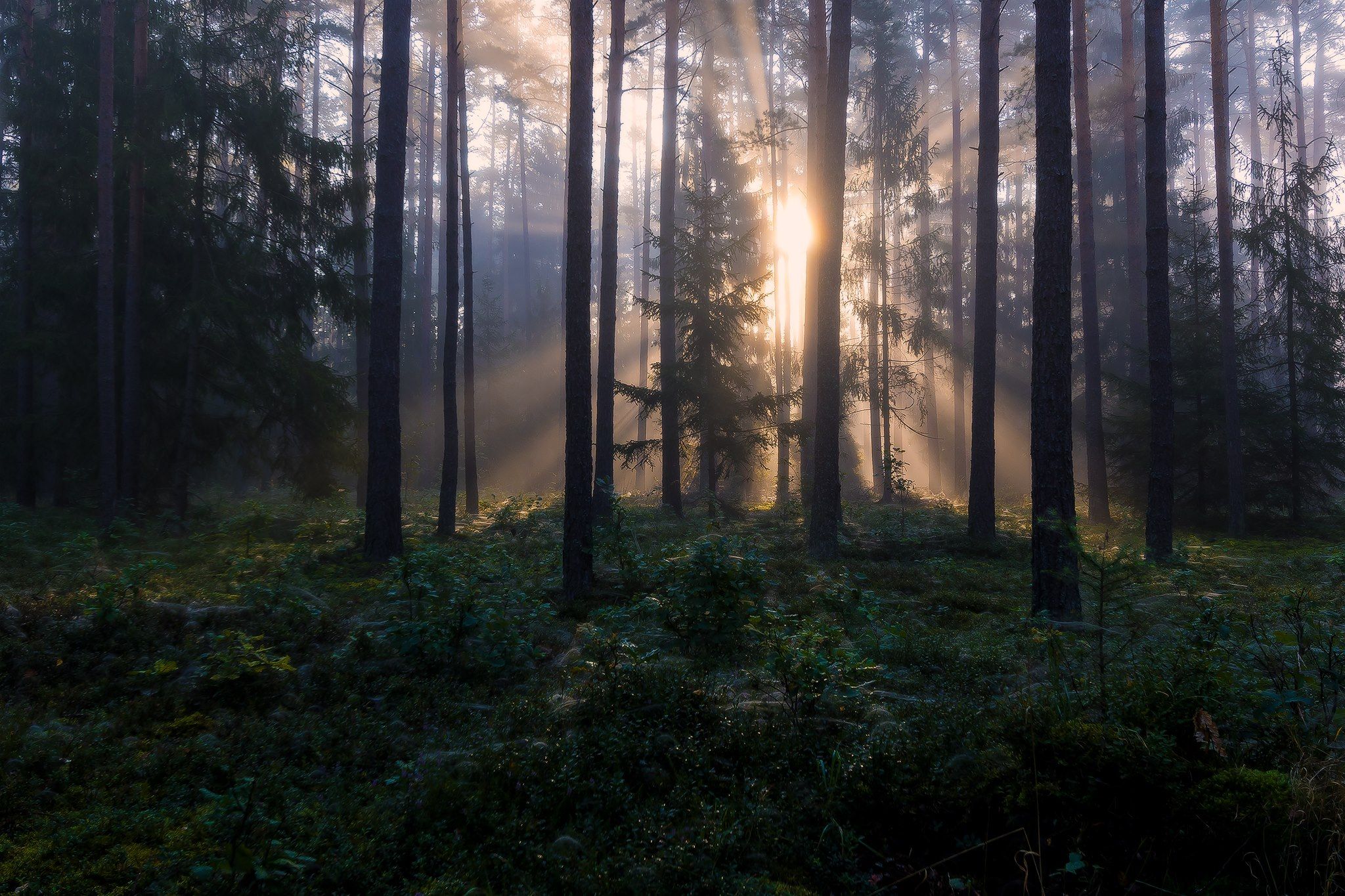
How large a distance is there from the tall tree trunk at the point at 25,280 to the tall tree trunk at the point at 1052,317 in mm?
19443

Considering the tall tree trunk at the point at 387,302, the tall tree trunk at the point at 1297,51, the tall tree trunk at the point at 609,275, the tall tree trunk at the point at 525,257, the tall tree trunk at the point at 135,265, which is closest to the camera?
the tall tree trunk at the point at 387,302

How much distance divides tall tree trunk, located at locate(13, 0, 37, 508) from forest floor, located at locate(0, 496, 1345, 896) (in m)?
11.6

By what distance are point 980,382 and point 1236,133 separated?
1732 inches

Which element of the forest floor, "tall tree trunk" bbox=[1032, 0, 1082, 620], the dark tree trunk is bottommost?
the forest floor

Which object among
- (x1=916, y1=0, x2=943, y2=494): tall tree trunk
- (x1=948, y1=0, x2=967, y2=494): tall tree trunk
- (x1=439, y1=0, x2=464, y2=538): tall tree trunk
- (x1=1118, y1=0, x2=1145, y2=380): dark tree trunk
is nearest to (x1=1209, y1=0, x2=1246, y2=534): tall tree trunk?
(x1=1118, y1=0, x2=1145, y2=380): dark tree trunk

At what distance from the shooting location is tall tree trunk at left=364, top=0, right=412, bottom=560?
38.1 feet

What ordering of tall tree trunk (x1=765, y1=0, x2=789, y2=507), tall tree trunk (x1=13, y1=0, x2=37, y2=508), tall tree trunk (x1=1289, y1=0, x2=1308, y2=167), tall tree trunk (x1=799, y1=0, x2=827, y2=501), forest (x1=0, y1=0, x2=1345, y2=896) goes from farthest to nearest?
1. tall tree trunk (x1=1289, y1=0, x2=1308, y2=167)
2. tall tree trunk (x1=765, y1=0, x2=789, y2=507)
3. tall tree trunk (x1=13, y1=0, x2=37, y2=508)
4. tall tree trunk (x1=799, y1=0, x2=827, y2=501)
5. forest (x1=0, y1=0, x2=1345, y2=896)

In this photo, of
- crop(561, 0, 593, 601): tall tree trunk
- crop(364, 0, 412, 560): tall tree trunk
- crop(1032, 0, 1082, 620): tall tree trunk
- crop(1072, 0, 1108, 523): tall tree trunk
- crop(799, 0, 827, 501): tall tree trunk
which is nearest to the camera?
crop(1032, 0, 1082, 620): tall tree trunk

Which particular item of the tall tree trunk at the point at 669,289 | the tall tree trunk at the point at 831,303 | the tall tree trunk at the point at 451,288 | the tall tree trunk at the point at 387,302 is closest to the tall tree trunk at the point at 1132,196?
the tall tree trunk at the point at 669,289

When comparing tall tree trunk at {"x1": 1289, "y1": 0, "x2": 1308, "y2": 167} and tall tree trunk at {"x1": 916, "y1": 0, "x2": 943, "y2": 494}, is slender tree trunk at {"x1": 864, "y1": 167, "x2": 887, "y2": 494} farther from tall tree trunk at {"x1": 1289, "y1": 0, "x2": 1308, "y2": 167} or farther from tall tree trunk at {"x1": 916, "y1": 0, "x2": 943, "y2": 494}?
tall tree trunk at {"x1": 1289, "y1": 0, "x2": 1308, "y2": 167}

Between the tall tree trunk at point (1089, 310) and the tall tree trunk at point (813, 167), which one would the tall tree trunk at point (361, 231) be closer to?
the tall tree trunk at point (813, 167)

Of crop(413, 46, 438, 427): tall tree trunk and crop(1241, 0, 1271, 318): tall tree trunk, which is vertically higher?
crop(1241, 0, 1271, 318): tall tree trunk

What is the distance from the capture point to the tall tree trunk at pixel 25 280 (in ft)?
52.9

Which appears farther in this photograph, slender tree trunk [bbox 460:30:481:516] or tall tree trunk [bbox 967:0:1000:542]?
slender tree trunk [bbox 460:30:481:516]
